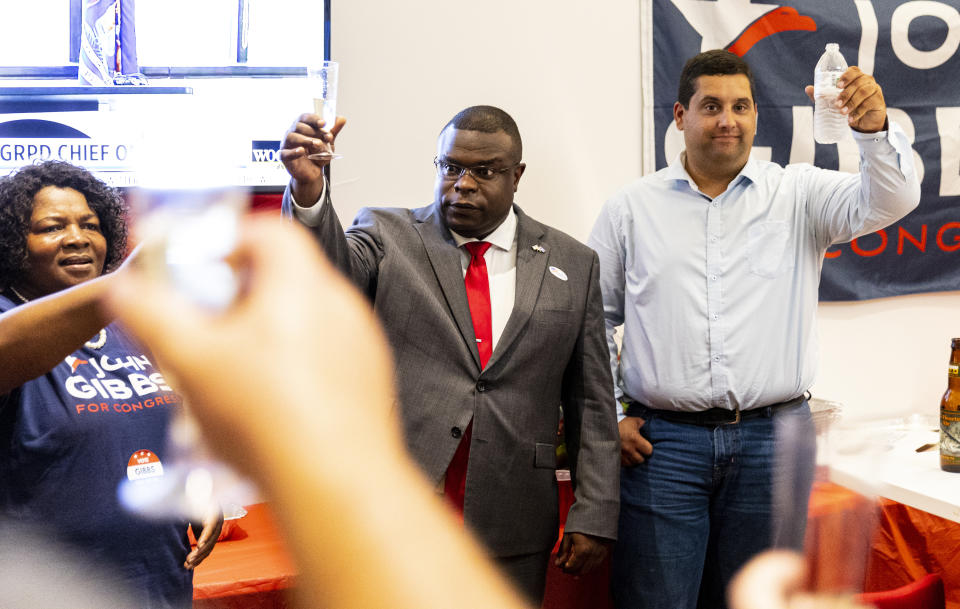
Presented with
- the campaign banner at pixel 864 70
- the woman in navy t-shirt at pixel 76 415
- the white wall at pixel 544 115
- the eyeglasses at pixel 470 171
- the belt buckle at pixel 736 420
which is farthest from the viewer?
the campaign banner at pixel 864 70

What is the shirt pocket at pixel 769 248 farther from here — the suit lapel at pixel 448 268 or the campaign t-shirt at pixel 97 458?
the campaign t-shirt at pixel 97 458

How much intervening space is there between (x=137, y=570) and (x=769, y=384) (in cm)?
156

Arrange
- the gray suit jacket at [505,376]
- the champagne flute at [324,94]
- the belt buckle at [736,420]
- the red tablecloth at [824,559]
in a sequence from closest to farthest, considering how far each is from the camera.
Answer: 1. the red tablecloth at [824,559]
2. the champagne flute at [324,94]
3. the gray suit jacket at [505,376]
4. the belt buckle at [736,420]

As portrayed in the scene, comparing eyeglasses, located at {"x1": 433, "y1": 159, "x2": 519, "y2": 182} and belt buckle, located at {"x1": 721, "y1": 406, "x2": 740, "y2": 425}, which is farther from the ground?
eyeglasses, located at {"x1": 433, "y1": 159, "x2": 519, "y2": 182}

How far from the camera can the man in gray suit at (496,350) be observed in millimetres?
1896

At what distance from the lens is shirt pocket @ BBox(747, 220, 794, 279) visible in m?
2.22

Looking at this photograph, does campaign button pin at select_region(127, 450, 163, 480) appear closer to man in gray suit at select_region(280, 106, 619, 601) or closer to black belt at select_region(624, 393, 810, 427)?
man in gray suit at select_region(280, 106, 619, 601)

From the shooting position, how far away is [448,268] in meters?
2.00

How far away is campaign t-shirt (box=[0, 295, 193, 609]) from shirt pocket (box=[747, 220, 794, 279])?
1.51m

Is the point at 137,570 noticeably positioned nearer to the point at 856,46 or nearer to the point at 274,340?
the point at 274,340

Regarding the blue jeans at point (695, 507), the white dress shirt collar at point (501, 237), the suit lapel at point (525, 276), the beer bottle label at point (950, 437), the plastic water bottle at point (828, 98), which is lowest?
the blue jeans at point (695, 507)

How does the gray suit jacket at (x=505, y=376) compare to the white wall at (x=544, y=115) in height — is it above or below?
below

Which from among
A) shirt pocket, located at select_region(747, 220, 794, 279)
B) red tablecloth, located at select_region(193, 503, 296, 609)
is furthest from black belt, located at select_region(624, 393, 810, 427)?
red tablecloth, located at select_region(193, 503, 296, 609)

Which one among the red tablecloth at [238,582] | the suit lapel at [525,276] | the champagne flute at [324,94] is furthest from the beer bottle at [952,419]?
the red tablecloth at [238,582]
